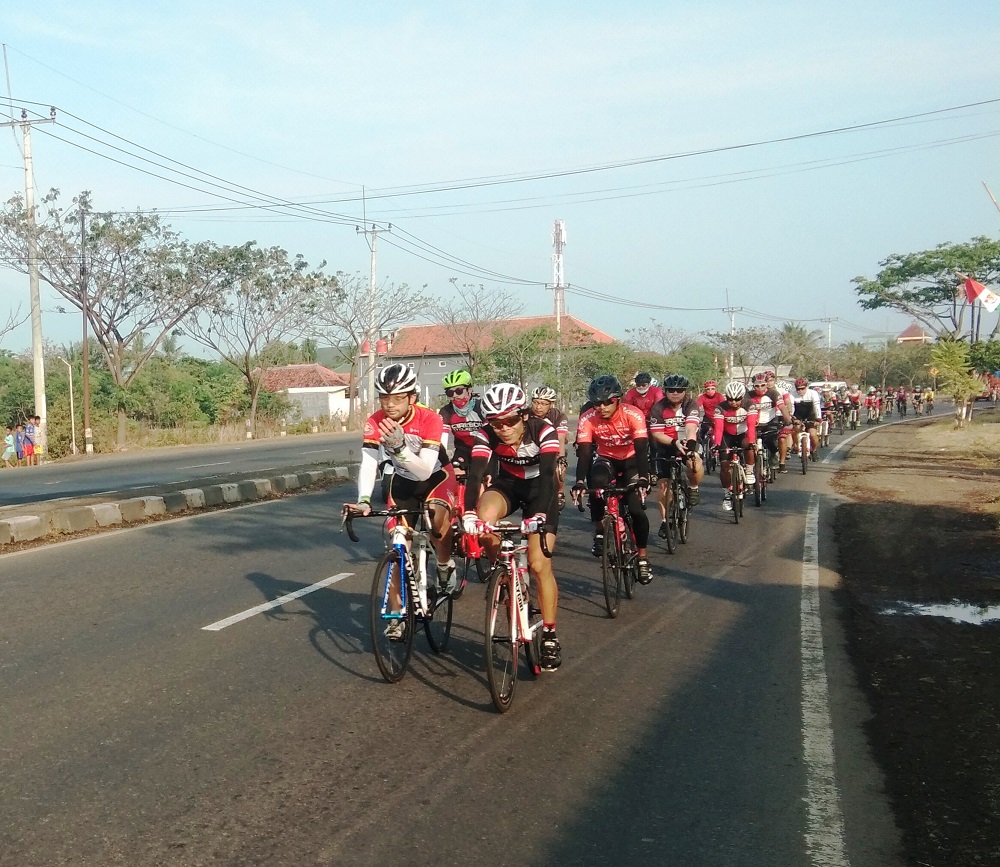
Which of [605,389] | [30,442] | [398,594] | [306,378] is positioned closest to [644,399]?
[605,389]

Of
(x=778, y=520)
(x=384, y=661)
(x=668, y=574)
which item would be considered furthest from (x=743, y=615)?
A: (x=778, y=520)

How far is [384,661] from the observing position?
6.24m

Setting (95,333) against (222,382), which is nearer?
(95,333)

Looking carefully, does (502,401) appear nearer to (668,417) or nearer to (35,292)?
(668,417)

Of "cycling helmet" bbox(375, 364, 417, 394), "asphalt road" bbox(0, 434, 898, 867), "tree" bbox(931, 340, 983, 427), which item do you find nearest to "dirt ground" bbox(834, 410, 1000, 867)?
"asphalt road" bbox(0, 434, 898, 867)

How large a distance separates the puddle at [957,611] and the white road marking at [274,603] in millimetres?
4912

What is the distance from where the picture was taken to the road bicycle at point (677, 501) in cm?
1152

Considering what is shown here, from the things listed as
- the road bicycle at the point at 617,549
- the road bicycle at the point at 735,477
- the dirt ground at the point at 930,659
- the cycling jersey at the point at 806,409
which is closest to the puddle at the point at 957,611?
the dirt ground at the point at 930,659

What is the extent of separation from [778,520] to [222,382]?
45.7m

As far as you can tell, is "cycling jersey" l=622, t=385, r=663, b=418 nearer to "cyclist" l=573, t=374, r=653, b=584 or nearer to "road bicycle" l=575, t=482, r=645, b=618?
"cyclist" l=573, t=374, r=653, b=584

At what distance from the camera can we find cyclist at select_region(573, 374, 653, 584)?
8492mm

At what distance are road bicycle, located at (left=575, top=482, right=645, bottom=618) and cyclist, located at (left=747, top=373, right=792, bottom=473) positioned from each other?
7.25m

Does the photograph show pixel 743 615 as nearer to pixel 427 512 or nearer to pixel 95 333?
pixel 427 512

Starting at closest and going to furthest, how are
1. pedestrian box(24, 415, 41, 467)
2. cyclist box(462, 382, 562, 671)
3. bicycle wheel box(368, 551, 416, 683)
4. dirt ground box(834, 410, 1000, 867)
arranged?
1. dirt ground box(834, 410, 1000, 867)
2. bicycle wheel box(368, 551, 416, 683)
3. cyclist box(462, 382, 562, 671)
4. pedestrian box(24, 415, 41, 467)
